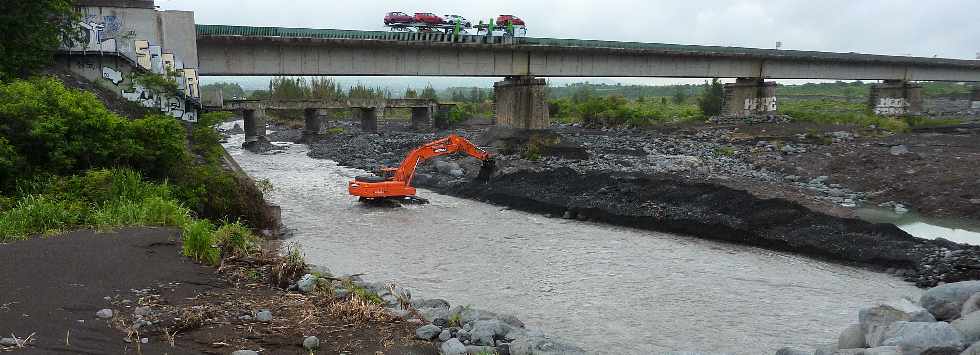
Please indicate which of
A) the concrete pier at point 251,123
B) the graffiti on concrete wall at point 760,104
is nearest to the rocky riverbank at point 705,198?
the concrete pier at point 251,123

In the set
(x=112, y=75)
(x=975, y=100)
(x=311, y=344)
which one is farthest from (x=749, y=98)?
(x=975, y=100)

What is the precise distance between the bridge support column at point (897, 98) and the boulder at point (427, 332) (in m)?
77.2

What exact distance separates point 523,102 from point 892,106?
165ft

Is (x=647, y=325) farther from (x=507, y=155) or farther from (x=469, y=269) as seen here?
(x=507, y=155)

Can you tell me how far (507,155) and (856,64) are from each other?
154 feet

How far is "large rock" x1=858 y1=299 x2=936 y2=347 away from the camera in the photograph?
9258 millimetres

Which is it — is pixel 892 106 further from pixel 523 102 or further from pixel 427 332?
pixel 427 332

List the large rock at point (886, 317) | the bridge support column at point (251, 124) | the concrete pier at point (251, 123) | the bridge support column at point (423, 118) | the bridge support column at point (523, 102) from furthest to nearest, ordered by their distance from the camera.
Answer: the bridge support column at point (423, 118) < the concrete pier at point (251, 123) < the bridge support column at point (251, 124) < the bridge support column at point (523, 102) < the large rock at point (886, 317)

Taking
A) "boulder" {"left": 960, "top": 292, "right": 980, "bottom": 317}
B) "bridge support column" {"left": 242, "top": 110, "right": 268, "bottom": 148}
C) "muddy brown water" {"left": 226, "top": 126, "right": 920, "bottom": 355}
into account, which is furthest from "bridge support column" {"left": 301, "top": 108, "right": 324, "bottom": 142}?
"boulder" {"left": 960, "top": 292, "right": 980, "bottom": 317}

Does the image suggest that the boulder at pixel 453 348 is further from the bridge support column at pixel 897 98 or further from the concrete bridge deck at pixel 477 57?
the bridge support column at pixel 897 98

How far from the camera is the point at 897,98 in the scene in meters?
74.1

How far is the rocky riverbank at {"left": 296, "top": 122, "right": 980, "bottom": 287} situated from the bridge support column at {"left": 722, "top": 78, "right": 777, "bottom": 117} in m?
19.1

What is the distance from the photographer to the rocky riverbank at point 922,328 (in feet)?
25.5

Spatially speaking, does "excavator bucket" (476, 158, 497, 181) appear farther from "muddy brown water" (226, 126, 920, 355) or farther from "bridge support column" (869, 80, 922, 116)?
"bridge support column" (869, 80, 922, 116)
